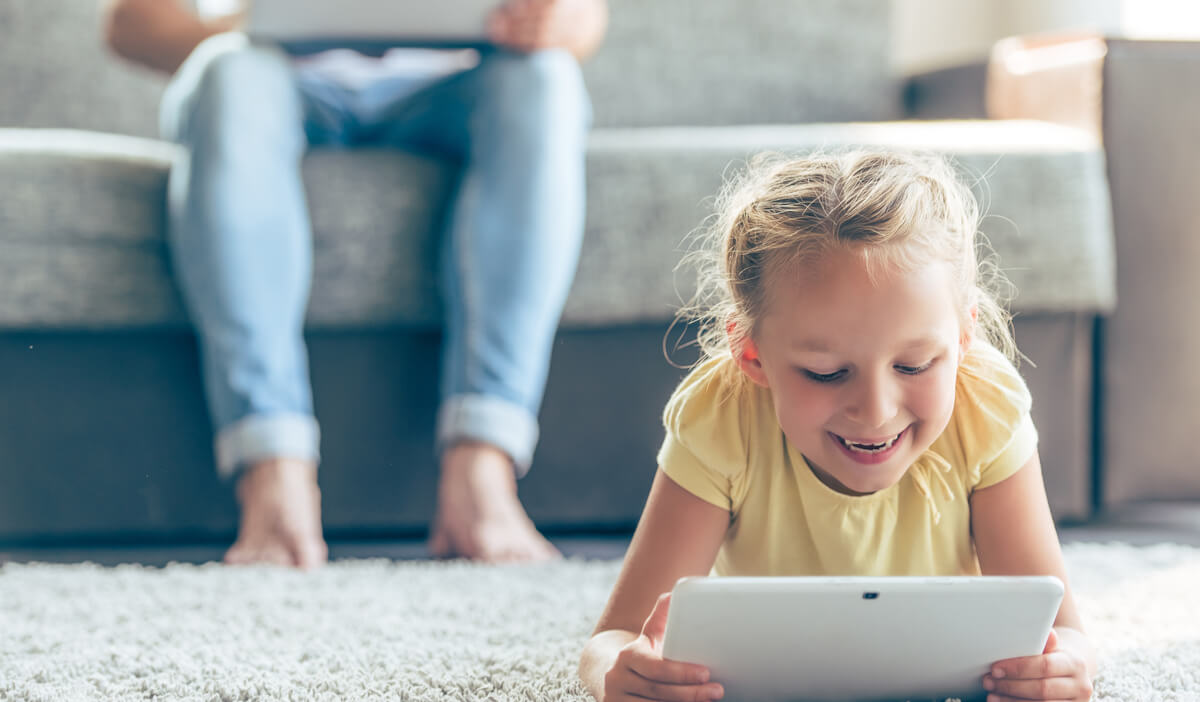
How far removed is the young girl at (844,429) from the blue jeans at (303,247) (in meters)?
0.42

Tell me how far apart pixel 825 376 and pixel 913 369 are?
5 cm

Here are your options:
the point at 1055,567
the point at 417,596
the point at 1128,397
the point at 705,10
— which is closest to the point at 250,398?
the point at 417,596

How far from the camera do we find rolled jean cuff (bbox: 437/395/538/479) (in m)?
1.15

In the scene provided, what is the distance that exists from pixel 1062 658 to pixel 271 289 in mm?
832

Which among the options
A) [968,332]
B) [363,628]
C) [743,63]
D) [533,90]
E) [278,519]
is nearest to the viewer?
[968,332]

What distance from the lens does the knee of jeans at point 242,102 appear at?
119 cm

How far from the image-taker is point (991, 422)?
2.31 ft

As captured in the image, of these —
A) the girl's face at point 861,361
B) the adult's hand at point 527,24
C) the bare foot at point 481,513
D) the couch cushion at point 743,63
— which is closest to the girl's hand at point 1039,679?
the girl's face at point 861,361

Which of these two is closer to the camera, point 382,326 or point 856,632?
point 856,632

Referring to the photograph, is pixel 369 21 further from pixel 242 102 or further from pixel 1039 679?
pixel 1039 679

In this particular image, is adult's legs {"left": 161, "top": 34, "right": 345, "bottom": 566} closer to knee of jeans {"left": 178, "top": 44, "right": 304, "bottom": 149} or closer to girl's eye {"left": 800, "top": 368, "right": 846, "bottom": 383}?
knee of jeans {"left": 178, "top": 44, "right": 304, "bottom": 149}

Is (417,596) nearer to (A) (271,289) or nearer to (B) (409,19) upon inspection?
(A) (271,289)

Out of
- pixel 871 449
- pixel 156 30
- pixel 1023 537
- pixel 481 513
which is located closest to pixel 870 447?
pixel 871 449

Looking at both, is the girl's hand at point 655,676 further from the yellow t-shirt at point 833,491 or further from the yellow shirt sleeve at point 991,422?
the yellow shirt sleeve at point 991,422
